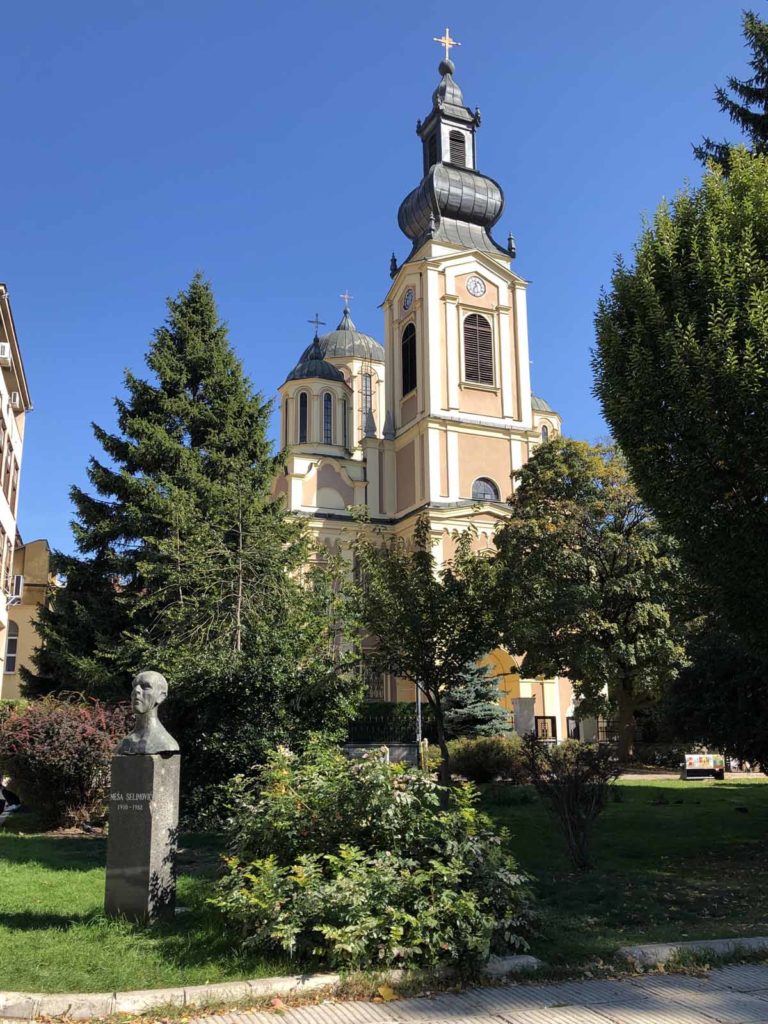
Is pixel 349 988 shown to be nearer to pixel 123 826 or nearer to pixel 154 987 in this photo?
pixel 154 987

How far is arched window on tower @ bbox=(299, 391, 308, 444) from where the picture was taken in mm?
55625

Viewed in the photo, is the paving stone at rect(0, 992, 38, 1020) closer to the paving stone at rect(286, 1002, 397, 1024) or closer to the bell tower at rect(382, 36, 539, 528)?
the paving stone at rect(286, 1002, 397, 1024)

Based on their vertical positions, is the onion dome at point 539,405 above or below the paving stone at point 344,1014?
above

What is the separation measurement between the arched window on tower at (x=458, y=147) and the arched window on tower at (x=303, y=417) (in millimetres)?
16962

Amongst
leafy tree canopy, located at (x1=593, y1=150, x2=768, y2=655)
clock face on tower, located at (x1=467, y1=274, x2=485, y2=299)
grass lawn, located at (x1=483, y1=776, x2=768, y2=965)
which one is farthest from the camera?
clock face on tower, located at (x1=467, y1=274, x2=485, y2=299)

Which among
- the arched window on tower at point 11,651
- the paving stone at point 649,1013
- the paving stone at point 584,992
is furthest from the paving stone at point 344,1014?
the arched window on tower at point 11,651

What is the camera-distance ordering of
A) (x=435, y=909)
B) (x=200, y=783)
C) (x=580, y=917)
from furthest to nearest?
(x=200, y=783) → (x=580, y=917) → (x=435, y=909)

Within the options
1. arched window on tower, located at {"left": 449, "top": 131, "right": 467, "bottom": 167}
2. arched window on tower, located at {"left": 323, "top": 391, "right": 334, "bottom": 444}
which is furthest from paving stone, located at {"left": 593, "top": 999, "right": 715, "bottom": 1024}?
arched window on tower, located at {"left": 323, "top": 391, "right": 334, "bottom": 444}

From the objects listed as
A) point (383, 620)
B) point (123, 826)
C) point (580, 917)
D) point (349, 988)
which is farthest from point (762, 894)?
point (383, 620)

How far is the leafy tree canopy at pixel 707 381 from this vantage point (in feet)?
29.7

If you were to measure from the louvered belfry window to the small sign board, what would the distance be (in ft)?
86.9

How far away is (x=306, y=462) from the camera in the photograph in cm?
4759

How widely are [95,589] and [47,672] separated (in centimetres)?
272

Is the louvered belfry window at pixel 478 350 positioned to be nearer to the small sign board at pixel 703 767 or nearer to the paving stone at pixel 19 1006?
the small sign board at pixel 703 767
